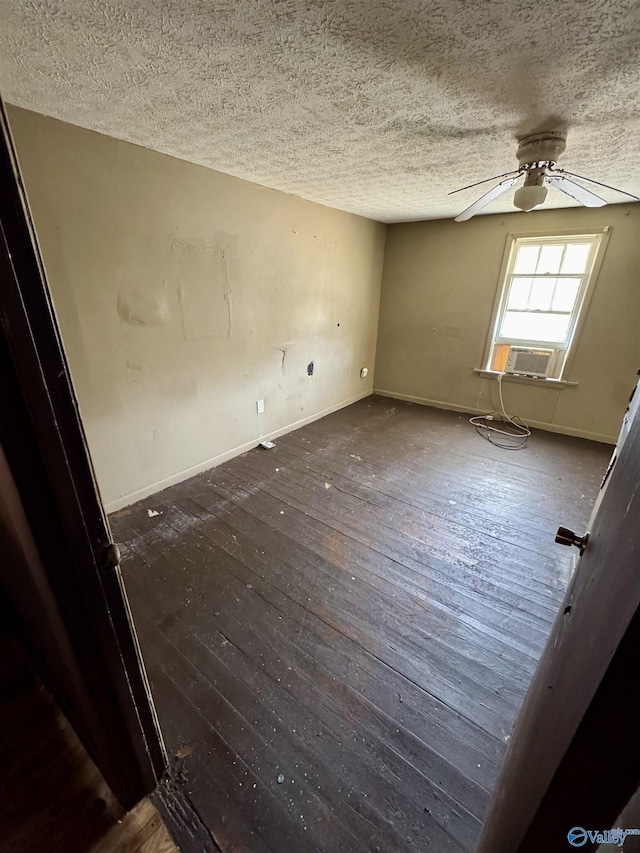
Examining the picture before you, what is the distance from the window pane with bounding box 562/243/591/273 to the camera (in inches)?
133

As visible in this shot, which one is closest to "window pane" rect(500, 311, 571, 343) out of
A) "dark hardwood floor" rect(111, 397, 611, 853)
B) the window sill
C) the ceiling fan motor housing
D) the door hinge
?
the window sill

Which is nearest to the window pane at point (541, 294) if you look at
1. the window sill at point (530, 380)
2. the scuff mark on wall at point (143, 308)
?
the window sill at point (530, 380)

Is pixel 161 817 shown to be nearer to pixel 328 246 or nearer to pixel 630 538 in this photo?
pixel 630 538

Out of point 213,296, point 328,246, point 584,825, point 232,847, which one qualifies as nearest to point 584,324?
point 328,246

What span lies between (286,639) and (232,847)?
627mm

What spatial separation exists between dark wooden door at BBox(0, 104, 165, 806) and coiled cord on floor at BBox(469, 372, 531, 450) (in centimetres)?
349

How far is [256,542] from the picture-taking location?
212 cm

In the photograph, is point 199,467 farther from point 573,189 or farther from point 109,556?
point 573,189

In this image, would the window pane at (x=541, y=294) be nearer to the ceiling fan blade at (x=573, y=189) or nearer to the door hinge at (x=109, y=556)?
the ceiling fan blade at (x=573, y=189)

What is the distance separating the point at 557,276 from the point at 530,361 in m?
0.87

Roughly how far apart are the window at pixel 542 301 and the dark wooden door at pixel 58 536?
13.9 ft

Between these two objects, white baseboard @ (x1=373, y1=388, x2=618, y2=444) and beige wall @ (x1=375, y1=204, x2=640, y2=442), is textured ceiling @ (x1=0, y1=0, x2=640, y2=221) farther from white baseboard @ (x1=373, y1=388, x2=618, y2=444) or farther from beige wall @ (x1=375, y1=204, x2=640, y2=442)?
white baseboard @ (x1=373, y1=388, x2=618, y2=444)

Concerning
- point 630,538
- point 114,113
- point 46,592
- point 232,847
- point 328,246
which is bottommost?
point 232,847

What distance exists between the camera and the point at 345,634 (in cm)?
158
